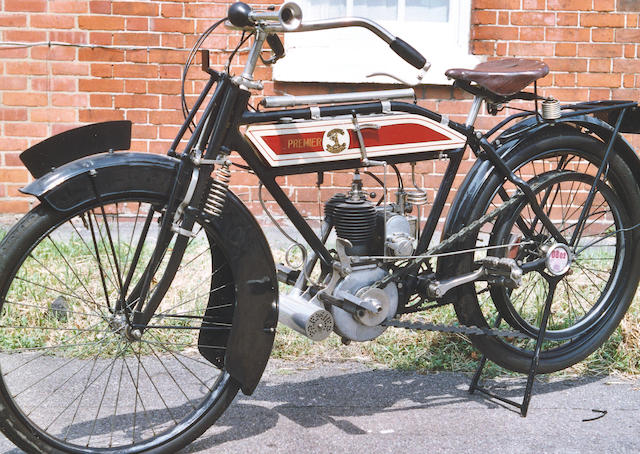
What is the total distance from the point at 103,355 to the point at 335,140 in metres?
1.68

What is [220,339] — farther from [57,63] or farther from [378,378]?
[57,63]

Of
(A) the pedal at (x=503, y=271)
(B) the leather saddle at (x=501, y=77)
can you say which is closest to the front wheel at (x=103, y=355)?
(A) the pedal at (x=503, y=271)

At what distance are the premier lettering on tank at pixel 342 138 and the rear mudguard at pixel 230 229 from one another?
0.80 ft

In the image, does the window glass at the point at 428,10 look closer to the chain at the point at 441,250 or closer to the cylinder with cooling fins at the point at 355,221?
the chain at the point at 441,250

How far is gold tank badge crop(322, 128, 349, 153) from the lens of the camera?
308 cm

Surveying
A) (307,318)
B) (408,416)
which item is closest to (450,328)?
(408,416)

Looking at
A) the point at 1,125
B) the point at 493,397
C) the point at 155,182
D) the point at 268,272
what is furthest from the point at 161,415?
the point at 1,125

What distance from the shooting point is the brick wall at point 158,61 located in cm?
560

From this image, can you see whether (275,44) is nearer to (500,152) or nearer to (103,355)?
(500,152)

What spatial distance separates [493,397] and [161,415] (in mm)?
1424

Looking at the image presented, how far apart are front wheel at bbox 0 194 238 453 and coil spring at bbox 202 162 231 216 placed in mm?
89

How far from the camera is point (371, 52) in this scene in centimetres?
575

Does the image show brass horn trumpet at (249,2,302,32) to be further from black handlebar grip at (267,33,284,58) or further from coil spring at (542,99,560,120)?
coil spring at (542,99,560,120)

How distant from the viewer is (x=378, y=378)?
12.5ft
